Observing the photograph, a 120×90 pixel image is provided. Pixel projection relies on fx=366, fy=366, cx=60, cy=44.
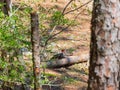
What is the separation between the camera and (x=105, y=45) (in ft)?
15.0

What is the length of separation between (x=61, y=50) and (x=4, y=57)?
205 inches

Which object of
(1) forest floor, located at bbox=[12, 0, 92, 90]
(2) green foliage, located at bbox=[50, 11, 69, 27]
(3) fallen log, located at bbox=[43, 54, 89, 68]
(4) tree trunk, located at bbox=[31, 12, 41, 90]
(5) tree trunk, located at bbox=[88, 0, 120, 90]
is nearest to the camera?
(5) tree trunk, located at bbox=[88, 0, 120, 90]

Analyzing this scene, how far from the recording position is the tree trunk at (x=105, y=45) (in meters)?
4.54

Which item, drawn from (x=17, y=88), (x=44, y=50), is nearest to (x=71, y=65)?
(x=17, y=88)

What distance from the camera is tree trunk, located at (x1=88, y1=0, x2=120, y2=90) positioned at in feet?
14.9

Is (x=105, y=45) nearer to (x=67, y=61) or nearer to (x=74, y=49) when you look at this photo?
(x=67, y=61)

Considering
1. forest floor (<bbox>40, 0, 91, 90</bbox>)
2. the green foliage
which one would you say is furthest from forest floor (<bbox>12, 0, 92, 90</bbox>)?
the green foliage

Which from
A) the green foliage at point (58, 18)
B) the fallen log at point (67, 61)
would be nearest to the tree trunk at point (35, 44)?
the green foliage at point (58, 18)

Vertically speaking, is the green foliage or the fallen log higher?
the green foliage

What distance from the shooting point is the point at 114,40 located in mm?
4555

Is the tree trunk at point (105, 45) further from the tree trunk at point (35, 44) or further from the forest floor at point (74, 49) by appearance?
the forest floor at point (74, 49)

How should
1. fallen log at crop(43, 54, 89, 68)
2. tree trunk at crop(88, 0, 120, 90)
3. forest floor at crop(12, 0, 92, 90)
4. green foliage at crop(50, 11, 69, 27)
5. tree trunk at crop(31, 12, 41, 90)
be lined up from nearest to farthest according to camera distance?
tree trunk at crop(88, 0, 120, 90) < tree trunk at crop(31, 12, 41, 90) < green foliage at crop(50, 11, 69, 27) < forest floor at crop(12, 0, 92, 90) < fallen log at crop(43, 54, 89, 68)

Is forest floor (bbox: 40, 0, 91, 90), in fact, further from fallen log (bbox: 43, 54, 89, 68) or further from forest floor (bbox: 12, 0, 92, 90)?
fallen log (bbox: 43, 54, 89, 68)

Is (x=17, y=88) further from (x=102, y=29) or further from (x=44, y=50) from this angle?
(x=102, y=29)
